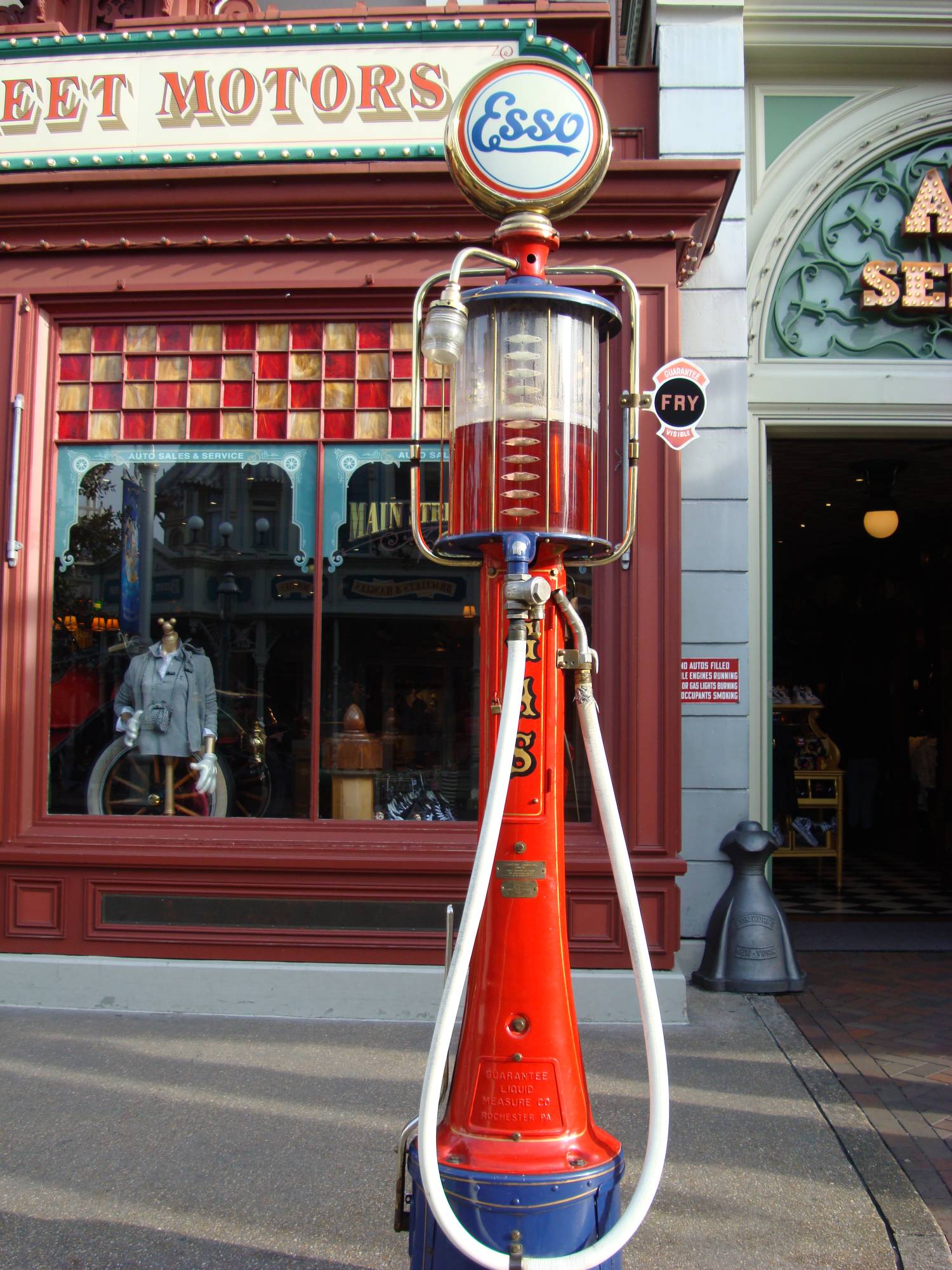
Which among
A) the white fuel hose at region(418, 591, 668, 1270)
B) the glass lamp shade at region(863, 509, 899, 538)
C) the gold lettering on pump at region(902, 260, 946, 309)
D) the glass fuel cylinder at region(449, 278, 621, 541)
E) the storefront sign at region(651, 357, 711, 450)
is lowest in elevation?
the white fuel hose at region(418, 591, 668, 1270)

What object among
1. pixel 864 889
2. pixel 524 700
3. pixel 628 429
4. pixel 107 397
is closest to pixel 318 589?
pixel 107 397

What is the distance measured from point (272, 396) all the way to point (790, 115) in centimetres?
368

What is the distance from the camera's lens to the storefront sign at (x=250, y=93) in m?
5.79

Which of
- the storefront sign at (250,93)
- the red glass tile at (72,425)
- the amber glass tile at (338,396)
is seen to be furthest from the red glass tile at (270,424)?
the storefront sign at (250,93)

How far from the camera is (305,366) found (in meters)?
6.07

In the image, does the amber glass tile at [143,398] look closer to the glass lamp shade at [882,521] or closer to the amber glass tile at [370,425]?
the amber glass tile at [370,425]

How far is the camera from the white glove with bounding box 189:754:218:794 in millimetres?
6059

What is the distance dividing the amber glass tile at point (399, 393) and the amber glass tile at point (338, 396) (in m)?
0.22

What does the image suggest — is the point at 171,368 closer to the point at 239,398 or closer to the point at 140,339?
the point at 140,339

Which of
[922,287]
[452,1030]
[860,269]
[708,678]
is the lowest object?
[452,1030]

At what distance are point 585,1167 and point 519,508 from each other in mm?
1621

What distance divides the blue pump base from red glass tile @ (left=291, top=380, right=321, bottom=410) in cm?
432

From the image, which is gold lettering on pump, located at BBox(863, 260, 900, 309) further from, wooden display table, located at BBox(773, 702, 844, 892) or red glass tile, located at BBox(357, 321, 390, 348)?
wooden display table, located at BBox(773, 702, 844, 892)

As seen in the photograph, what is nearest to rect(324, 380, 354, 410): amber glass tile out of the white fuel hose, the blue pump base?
the white fuel hose
